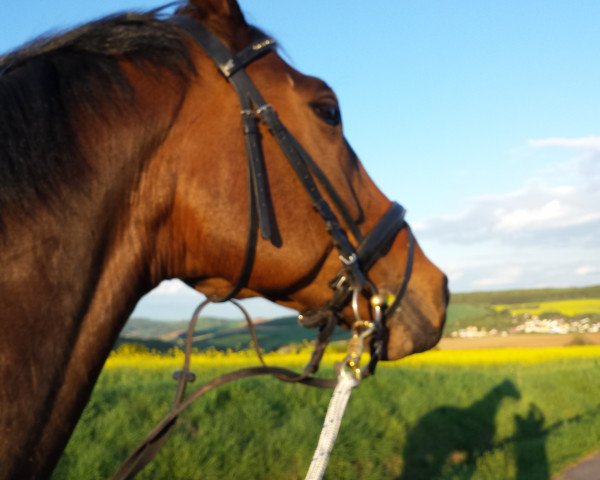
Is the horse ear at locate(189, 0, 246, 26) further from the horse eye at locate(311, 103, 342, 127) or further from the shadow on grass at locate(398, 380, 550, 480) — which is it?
the shadow on grass at locate(398, 380, 550, 480)

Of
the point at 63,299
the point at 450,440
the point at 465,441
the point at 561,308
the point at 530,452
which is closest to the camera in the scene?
the point at 63,299

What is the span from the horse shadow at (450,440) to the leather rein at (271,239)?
644cm

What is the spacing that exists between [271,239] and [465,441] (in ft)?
31.8

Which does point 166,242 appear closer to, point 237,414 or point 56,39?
point 56,39

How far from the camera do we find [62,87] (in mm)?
1870

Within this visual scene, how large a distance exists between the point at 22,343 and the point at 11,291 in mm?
121

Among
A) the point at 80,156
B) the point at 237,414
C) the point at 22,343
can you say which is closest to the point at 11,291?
→ the point at 22,343

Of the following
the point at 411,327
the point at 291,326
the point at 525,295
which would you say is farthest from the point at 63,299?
the point at 525,295

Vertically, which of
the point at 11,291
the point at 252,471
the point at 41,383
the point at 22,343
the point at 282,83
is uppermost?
the point at 282,83

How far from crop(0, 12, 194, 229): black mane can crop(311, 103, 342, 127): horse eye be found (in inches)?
15.3

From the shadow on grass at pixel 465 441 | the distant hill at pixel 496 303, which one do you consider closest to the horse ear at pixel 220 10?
the shadow on grass at pixel 465 441

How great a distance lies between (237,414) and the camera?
8.20 meters

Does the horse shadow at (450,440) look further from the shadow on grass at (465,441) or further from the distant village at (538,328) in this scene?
the distant village at (538,328)

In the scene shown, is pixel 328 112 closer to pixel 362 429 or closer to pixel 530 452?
pixel 362 429
